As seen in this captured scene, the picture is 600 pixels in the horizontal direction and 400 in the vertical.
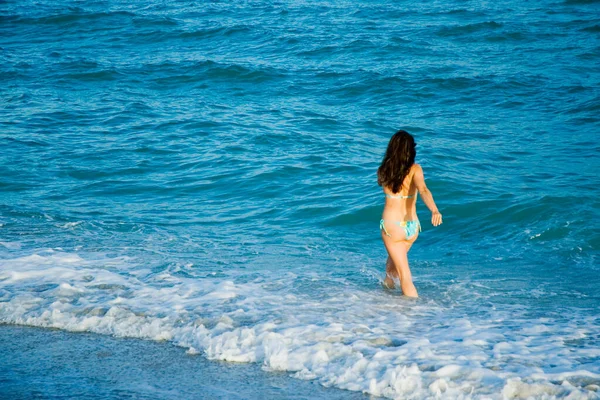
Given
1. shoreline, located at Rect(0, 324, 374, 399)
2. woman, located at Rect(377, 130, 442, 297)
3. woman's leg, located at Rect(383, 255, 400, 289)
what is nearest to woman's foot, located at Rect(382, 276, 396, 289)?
woman's leg, located at Rect(383, 255, 400, 289)

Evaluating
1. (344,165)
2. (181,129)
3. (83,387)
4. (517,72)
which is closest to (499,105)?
(517,72)

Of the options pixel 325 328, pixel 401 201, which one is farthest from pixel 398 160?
pixel 325 328

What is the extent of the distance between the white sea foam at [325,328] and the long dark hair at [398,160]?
1184 millimetres

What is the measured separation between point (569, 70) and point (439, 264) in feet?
34.9

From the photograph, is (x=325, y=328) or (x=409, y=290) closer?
(x=325, y=328)

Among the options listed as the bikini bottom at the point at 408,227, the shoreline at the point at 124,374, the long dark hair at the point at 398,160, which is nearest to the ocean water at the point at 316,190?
the shoreline at the point at 124,374

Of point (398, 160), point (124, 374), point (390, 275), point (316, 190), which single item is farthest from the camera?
point (316, 190)

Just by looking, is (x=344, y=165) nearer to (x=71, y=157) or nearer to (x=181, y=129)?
(x=181, y=129)

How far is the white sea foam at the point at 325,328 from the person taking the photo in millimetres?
5262

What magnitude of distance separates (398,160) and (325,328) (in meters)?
1.78

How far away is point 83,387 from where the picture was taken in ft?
16.9

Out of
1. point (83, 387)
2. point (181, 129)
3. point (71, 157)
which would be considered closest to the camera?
point (83, 387)

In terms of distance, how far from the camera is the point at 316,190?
37.8 feet

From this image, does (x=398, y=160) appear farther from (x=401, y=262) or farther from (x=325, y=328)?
(x=325, y=328)
